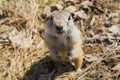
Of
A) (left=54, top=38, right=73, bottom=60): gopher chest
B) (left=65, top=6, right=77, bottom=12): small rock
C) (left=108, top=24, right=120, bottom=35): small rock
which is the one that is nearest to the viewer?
(left=54, top=38, right=73, bottom=60): gopher chest

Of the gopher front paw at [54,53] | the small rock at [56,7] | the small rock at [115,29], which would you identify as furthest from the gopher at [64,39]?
the small rock at [56,7]

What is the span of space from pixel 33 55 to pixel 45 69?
307 mm

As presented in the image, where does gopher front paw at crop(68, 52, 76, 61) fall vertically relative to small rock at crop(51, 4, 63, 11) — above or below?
below

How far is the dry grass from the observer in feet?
16.8

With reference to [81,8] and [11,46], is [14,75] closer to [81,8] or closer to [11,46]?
[11,46]

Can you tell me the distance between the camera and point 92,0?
6.13 meters

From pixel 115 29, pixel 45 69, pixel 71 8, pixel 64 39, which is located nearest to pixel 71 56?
pixel 64 39

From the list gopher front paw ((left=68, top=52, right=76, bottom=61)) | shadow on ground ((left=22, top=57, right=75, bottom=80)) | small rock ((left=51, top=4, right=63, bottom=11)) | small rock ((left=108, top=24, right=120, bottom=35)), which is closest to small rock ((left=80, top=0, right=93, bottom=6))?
small rock ((left=51, top=4, right=63, bottom=11))

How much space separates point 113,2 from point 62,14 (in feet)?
5.45

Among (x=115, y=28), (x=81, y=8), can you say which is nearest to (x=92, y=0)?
(x=81, y=8)

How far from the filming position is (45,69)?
A: 5277mm

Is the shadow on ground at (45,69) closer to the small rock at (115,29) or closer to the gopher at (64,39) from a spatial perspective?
the gopher at (64,39)

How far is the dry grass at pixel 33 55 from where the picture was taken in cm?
512

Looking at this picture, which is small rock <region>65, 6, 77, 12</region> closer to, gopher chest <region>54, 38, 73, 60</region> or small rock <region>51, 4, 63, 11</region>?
small rock <region>51, 4, 63, 11</region>
